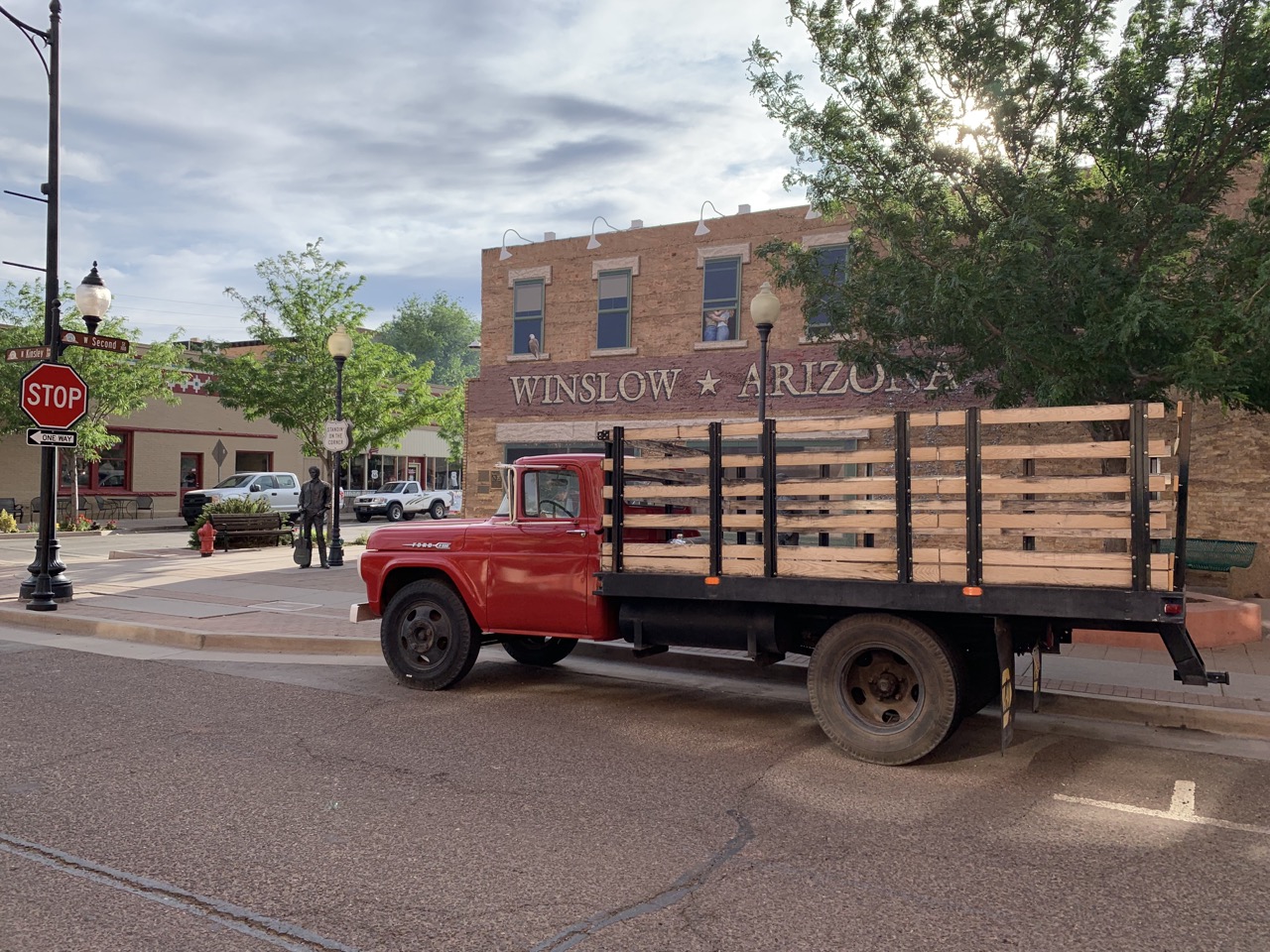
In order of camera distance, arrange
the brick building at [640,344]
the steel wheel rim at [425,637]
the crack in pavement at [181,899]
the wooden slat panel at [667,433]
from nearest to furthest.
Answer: the crack in pavement at [181,899]
the wooden slat panel at [667,433]
the steel wheel rim at [425,637]
the brick building at [640,344]

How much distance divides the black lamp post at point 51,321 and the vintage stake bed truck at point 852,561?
7295 millimetres

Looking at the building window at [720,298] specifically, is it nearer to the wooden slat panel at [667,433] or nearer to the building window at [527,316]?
the building window at [527,316]

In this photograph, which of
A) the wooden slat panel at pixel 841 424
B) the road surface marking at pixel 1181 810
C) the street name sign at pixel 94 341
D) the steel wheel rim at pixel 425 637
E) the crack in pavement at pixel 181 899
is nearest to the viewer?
the crack in pavement at pixel 181 899

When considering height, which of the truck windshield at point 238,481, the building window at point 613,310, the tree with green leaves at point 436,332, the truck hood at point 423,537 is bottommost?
the truck hood at point 423,537

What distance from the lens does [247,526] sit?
22609 millimetres

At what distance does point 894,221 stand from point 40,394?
10.8m

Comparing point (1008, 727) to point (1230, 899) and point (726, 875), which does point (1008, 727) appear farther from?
point (726, 875)

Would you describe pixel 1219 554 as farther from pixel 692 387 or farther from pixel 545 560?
pixel 545 560

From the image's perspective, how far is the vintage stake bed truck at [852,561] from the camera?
570cm

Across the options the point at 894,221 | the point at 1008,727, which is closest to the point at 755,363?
the point at 894,221

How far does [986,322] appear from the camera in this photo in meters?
10.0

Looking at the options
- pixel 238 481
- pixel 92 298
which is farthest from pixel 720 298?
pixel 238 481

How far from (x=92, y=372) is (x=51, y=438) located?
19.1m

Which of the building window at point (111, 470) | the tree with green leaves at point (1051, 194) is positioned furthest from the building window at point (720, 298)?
the building window at point (111, 470)
